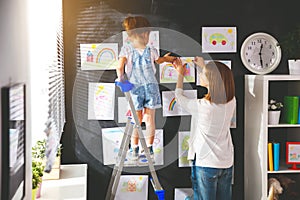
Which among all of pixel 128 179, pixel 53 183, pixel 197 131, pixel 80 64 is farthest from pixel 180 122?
pixel 53 183

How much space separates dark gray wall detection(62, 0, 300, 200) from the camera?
3.86 metres

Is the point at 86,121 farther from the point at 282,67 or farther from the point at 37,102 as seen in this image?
the point at 282,67

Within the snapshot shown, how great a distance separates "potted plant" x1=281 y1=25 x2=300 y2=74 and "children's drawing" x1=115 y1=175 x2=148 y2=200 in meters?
1.42

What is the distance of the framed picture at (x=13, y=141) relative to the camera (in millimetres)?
1407

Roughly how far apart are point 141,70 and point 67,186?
43.7 inches

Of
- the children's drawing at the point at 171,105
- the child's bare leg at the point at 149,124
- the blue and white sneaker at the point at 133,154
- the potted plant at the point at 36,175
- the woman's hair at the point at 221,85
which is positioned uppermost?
the woman's hair at the point at 221,85

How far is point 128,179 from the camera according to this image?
3.97 m

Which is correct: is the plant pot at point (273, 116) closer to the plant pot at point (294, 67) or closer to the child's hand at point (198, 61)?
the plant pot at point (294, 67)

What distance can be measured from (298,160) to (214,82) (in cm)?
87

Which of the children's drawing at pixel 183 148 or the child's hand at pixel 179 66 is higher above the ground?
the child's hand at pixel 179 66

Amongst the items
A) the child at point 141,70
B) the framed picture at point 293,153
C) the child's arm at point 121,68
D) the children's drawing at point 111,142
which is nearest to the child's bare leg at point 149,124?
the child at point 141,70

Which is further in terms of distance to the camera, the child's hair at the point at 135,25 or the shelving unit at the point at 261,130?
the child's hair at the point at 135,25

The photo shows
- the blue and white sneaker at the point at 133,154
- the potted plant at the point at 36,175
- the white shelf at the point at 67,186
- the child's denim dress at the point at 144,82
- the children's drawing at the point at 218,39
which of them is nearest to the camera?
the potted plant at the point at 36,175

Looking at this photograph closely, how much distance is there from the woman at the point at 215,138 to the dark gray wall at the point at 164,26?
27 cm
